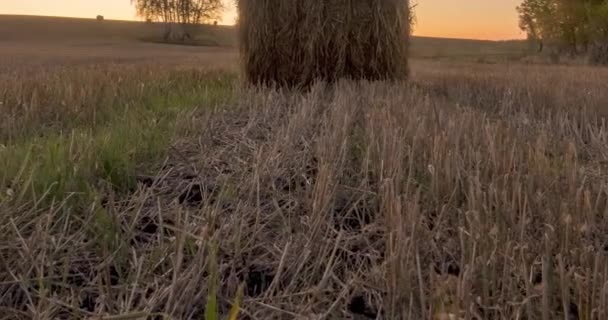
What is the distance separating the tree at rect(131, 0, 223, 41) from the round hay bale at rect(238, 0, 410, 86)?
→ 35203mm

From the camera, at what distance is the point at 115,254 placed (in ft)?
4.81

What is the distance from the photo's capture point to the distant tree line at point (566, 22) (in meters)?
19.6

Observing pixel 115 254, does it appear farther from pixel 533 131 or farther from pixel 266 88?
pixel 266 88

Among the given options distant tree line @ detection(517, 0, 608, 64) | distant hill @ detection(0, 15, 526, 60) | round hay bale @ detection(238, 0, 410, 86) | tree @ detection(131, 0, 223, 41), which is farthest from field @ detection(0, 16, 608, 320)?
tree @ detection(131, 0, 223, 41)

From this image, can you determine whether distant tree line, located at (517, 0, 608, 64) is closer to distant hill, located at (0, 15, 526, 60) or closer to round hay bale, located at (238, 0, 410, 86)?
distant hill, located at (0, 15, 526, 60)

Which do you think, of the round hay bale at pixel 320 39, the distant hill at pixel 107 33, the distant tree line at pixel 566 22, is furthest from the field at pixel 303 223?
the distant hill at pixel 107 33

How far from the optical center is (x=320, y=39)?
5.36 meters

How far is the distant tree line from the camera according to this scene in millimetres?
19578

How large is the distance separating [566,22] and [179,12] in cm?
2597

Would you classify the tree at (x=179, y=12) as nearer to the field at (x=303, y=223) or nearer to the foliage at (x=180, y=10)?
the foliage at (x=180, y=10)

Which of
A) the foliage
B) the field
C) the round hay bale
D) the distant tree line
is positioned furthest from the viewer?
the foliage

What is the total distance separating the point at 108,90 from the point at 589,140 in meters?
3.39

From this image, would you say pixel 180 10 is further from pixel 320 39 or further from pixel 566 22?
pixel 320 39

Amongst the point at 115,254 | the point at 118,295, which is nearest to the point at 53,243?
the point at 115,254
